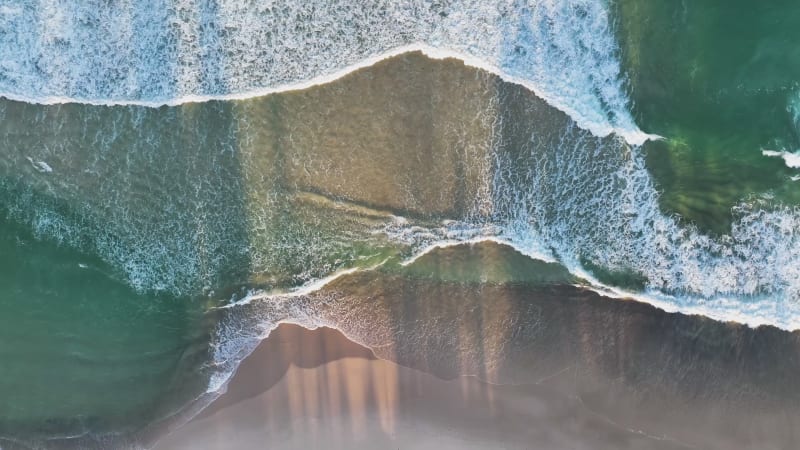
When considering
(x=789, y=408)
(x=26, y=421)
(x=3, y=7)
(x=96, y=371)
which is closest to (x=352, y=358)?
(x=96, y=371)

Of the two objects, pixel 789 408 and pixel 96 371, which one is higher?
pixel 96 371

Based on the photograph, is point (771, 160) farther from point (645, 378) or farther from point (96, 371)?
point (96, 371)

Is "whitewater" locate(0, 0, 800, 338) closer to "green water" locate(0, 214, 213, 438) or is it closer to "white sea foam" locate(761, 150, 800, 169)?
"white sea foam" locate(761, 150, 800, 169)

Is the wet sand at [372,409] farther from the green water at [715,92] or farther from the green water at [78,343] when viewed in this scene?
the green water at [715,92]

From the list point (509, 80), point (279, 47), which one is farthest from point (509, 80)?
point (279, 47)

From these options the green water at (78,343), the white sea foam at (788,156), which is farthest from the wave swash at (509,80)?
the green water at (78,343)

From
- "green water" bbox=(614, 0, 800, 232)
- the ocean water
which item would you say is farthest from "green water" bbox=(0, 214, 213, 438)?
"green water" bbox=(614, 0, 800, 232)
